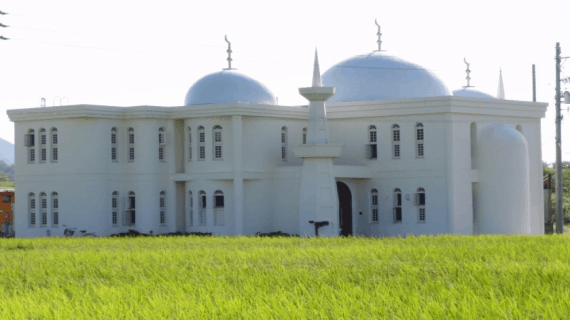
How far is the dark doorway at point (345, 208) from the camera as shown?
35.6 meters

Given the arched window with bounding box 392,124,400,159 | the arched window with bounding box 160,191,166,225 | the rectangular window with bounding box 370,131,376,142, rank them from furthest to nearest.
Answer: the arched window with bounding box 160,191,166,225
the rectangular window with bounding box 370,131,376,142
the arched window with bounding box 392,124,400,159

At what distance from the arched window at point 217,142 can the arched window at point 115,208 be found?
4.27 metres

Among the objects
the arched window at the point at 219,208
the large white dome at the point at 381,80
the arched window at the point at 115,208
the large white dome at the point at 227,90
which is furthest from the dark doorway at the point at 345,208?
the arched window at the point at 115,208

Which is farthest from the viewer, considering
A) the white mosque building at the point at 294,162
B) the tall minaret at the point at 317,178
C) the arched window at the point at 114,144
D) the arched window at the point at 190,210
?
the arched window at the point at 114,144

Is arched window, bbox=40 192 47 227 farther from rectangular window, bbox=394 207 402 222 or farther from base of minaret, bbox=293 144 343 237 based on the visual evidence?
rectangular window, bbox=394 207 402 222

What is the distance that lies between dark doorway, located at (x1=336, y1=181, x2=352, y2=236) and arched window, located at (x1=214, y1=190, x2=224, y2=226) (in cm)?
473

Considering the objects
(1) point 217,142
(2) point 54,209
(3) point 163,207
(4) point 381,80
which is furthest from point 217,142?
(4) point 381,80

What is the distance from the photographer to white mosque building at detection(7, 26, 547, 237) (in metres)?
33.0

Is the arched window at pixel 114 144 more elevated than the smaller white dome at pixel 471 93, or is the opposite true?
the smaller white dome at pixel 471 93

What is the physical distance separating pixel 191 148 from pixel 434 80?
33.7ft

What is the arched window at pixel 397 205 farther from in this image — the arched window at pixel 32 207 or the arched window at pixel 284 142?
the arched window at pixel 32 207

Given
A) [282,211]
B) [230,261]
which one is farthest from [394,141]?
[230,261]

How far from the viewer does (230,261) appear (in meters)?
19.3

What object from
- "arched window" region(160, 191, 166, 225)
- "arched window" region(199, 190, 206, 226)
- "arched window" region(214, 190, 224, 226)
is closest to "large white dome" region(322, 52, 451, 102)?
"arched window" region(214, 190, 224, 226)
